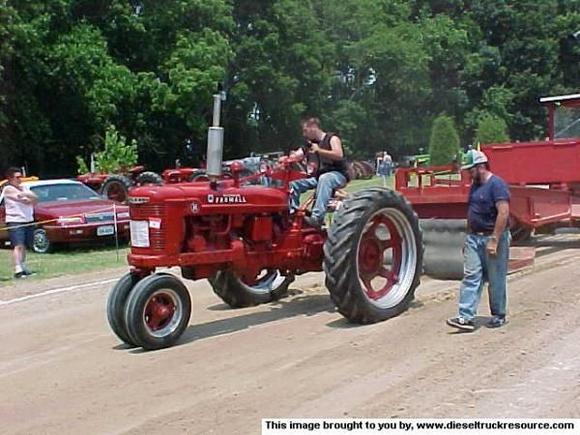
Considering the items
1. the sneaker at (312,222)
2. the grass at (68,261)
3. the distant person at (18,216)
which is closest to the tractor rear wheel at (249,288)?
the sneaker at (312,222)

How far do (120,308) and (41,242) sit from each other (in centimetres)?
915

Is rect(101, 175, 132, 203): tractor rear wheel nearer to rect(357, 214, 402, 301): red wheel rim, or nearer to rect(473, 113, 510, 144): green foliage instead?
rect(357, 214, 402, 301): red wheel rim

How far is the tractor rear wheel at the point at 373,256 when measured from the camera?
323 inches

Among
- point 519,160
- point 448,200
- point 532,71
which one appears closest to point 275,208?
point 448,200

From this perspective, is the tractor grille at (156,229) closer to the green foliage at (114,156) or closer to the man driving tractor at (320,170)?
the man driving tractor at (320,170)

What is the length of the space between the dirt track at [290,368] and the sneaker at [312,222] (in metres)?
0.87

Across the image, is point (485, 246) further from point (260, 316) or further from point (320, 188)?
point (260, 316)

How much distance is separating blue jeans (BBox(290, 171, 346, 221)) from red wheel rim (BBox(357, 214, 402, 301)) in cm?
46

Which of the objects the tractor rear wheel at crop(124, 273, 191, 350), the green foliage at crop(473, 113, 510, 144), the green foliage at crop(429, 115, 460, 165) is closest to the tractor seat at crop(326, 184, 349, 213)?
the tractor rear wheel at crop(124, 273, 191, 350)

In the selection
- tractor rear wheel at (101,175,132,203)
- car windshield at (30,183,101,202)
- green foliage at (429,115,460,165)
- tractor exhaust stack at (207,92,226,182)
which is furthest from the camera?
green foliage at (429,115,460,165)

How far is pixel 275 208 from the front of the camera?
8.68 m

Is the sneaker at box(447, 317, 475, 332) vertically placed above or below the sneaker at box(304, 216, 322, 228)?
below

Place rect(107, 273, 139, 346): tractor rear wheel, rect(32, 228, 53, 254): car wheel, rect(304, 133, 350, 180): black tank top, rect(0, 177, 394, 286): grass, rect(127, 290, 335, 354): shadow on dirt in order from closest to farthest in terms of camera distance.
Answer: rect(107, 273, 139, 346): tractor rear wheel
rect(127, 290, 335, 354): shadow on dirt
rect(304, 133, 350, 180): black tank top
rect(0, 177, 394, 286): grass
rect(32, 228, 53, 254): car wheel

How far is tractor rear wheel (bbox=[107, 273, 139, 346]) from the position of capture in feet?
25.0
